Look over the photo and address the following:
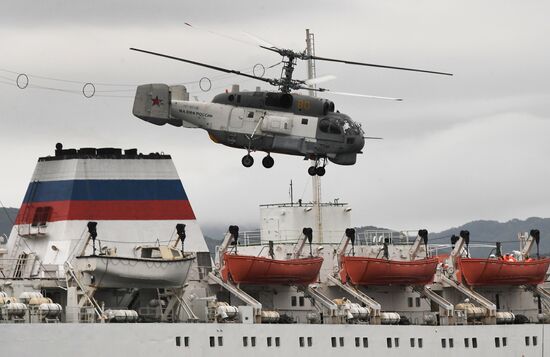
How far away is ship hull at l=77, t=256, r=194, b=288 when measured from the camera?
63.0 meters

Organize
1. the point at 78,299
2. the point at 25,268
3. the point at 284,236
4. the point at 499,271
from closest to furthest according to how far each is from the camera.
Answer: the point at 78,299 < the point at 25,268 < the point at 499,271 < the point at 284,236

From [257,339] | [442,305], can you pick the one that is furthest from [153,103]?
[442,305]

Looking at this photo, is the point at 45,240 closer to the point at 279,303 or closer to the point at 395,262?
the point at 279,303

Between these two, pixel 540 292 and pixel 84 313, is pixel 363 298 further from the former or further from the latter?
pixel 84 313

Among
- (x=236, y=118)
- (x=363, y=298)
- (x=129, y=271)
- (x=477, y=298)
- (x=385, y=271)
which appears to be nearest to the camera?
(x=129, y=271)

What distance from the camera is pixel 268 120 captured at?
6906 cm

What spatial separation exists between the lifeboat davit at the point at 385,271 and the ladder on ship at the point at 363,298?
13.1 inches

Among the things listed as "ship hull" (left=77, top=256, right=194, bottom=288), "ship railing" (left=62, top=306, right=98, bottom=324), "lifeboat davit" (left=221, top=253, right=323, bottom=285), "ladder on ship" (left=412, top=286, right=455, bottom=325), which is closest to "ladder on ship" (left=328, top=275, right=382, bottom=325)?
"lifeboat davit" (left=221, top=253, right=323, bottom=285)

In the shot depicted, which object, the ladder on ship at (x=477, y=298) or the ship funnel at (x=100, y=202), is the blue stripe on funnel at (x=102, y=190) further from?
the ladder on ship at (x=477, y=298)

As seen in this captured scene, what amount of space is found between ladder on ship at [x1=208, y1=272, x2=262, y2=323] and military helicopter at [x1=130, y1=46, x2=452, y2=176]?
5.63m

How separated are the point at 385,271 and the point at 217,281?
29.6 feet

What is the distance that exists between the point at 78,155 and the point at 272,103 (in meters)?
9.15

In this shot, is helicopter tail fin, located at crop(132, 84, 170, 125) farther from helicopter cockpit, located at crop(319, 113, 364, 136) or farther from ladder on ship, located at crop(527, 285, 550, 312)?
ladder on ship, located at crop(527, 285, 550, 312)

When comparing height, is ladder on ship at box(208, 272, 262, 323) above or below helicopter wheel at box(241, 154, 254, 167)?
below
